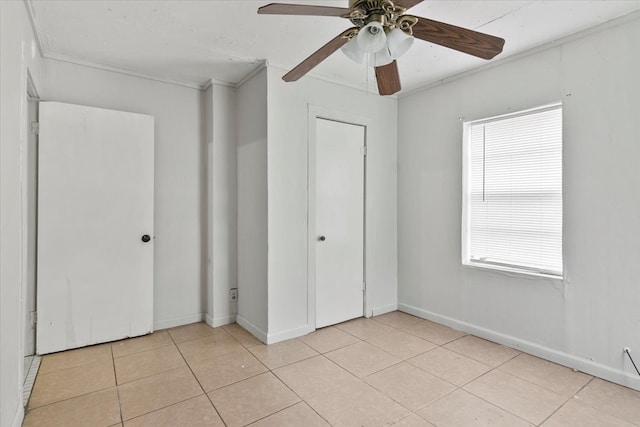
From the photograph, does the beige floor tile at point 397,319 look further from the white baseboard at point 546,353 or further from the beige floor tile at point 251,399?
the beige floor tile at point 251,399

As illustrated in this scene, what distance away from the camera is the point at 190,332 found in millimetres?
3355

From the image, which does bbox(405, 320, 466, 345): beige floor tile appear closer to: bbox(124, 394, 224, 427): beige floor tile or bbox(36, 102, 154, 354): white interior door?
bbox(124, 394, 224, 427): beige floor tile

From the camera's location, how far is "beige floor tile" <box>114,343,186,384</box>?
253 centimetres

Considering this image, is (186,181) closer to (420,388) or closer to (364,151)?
(364,151)

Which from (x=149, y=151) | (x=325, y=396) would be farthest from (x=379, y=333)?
(x=149, y=151)

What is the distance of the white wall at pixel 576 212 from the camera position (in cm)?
236

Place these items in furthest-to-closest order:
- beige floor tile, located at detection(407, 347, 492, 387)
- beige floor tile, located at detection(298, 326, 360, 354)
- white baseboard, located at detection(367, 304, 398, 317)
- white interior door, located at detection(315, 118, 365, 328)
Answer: white baseboard, located at detection(367, 304, 398, 317)
white interior door, located at detection(315, 118, 365, 328)
beige floor tile, located at detection(298, 326, 360, 354)
beige floor tile, located at detection(407, 347, 492, 387)

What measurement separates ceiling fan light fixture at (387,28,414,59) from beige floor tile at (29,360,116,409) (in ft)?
9.14

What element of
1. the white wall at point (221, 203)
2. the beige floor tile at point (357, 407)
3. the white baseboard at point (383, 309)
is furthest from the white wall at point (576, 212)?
the white wall at point (221, 203)

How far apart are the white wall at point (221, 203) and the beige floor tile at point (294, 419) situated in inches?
65.8

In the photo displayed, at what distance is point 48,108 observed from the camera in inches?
110

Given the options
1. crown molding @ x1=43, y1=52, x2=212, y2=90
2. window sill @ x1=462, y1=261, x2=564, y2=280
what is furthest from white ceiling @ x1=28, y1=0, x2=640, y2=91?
window sill @ x1=462, y1=261, x2=564, y2=280

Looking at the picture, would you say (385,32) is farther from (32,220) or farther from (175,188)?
(32,220)

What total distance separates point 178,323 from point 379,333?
2045 millimetres
